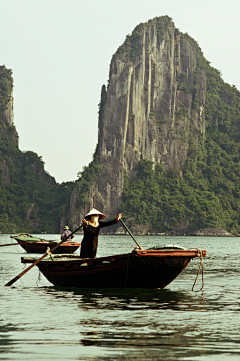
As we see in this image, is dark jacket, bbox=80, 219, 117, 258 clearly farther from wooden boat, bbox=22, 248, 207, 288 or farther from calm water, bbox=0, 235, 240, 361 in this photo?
calm water, bbox=0, 235, 240, 361

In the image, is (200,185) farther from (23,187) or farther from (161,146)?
(23,187)

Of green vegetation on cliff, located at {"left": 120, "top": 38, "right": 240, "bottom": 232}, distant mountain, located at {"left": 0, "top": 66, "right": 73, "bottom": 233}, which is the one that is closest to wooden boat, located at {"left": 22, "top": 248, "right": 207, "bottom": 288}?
distant mountain, located at {"left": 0, "top": 66, "right": 73, "bottom": 233}

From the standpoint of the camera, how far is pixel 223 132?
144 meters

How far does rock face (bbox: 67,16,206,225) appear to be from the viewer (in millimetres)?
122875

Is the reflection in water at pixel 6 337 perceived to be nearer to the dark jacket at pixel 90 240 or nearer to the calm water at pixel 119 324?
the calm water at pixel 119 324

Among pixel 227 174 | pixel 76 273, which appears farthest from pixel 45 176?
pixel 76 273

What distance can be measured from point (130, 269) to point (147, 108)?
118 m

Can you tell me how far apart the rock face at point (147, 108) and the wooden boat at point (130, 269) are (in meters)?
103

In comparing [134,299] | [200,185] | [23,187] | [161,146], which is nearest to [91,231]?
[134,299]

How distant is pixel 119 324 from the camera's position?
29.1 feet

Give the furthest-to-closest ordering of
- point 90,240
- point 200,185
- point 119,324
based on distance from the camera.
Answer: point 200,185 < point 90,240 < point 119,324

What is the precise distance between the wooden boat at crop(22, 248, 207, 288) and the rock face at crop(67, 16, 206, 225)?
337 ft

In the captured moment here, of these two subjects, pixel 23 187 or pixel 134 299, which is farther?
pixel 23 187

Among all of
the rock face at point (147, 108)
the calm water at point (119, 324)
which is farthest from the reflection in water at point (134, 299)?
the rock face at point (147, 108)
